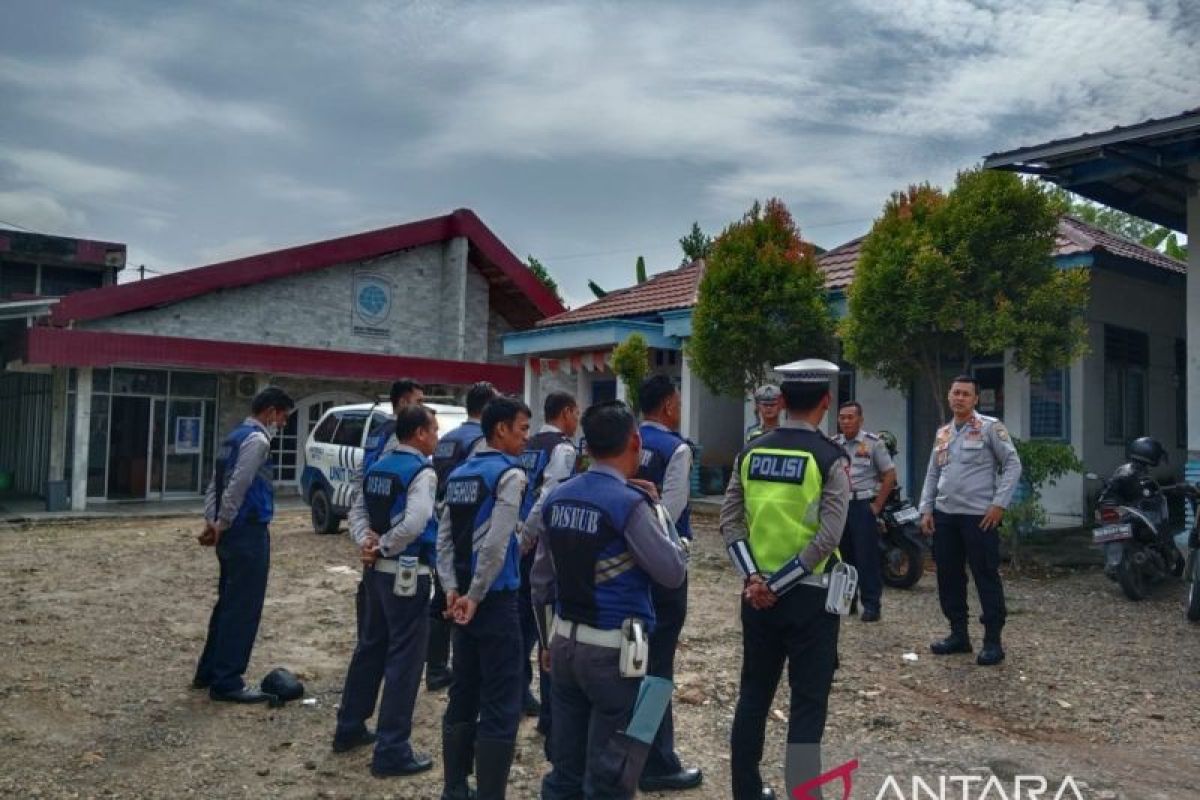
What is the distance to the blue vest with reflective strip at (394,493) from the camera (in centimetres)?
468

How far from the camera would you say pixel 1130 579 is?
8352mm

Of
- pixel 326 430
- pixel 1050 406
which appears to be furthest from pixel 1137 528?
pixel 326 430

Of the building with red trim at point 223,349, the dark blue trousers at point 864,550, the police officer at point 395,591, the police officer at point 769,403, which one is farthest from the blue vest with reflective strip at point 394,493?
the building with red trim at point 223,349

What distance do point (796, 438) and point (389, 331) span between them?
20.0 metres

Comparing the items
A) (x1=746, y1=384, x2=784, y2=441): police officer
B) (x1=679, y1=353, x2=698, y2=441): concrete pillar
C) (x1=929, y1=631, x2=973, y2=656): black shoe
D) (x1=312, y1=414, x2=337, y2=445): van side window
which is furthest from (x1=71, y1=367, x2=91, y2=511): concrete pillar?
(x1=929, y1=631, x2=973, y2=656): black shoe

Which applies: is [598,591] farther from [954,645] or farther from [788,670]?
[954,645]

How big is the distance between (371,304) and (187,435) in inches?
209

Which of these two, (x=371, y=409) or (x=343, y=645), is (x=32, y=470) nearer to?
(x=371, y=409)

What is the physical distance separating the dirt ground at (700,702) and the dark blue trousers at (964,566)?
329mm

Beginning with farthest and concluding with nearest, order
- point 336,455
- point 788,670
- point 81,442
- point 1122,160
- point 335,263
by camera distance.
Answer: point 335,263
point 81,442
point 336,455
point 1122,160
point 788,670

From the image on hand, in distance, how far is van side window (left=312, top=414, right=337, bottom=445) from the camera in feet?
43.1

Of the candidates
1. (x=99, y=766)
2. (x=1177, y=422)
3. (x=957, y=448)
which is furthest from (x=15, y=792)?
(x=1177, y=422)

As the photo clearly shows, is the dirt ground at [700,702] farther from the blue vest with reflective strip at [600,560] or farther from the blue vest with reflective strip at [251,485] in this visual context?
the blue vest with reflective strip at [600,560]

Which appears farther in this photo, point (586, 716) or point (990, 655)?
point (990, 655)
